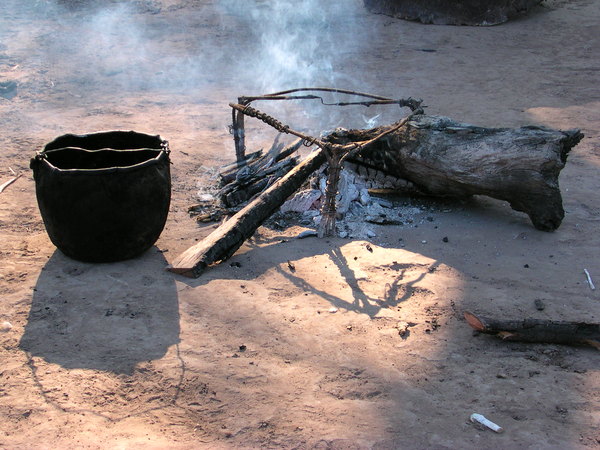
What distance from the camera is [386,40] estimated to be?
10672mm

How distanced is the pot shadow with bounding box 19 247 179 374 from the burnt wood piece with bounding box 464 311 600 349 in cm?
177

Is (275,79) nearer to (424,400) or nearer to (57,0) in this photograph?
(57,0)

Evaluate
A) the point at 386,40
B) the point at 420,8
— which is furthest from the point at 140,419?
the point at 420,8

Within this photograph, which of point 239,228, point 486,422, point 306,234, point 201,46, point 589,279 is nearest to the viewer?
point 486,422

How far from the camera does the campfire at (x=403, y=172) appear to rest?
4453mm

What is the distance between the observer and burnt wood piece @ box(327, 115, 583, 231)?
4.52 m

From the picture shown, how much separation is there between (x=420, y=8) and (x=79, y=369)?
401 inches

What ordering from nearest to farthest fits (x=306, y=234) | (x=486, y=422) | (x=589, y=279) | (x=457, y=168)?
(x=486, y=422) → (x=589, y=279) → (x=306, y=234) → (x=457, y=168)

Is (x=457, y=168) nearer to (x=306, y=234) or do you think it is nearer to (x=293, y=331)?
(x=306, y=234)

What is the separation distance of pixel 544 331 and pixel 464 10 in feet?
30.3

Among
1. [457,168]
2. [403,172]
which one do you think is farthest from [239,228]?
[457,168]

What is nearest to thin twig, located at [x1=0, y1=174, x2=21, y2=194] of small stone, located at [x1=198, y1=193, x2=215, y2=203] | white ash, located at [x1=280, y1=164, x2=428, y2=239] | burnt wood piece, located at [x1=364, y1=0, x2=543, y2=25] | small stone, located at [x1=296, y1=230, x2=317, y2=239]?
small stone, located at [x1=198, y1=193, x2=215, y2=203]

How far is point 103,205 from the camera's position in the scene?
12.6 ft

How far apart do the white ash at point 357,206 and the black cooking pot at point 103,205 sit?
1358 millimetres
